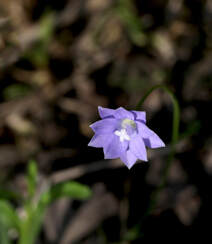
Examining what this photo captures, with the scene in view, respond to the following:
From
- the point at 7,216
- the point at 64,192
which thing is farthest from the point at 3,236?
the point at 64,192

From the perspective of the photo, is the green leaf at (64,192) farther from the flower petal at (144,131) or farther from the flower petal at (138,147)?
the flower petal at (144,131)

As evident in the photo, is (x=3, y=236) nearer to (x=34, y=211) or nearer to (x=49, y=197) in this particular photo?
(x=34, y=211)

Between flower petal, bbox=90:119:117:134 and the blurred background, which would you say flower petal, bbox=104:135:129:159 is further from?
the blurred background

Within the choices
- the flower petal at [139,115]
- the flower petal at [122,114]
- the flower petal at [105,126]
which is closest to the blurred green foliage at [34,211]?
the flower petal at [105,126]

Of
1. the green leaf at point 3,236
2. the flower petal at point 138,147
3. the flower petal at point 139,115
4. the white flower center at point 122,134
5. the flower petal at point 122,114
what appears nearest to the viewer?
the flower petal at point 139,115

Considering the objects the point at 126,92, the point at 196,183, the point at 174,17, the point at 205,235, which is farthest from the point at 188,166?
the point at 174,17

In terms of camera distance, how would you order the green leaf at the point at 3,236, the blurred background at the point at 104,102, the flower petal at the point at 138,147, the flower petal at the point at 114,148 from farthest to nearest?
the blurred background at the point at 104,102, the green leaf at the point at 3,236, the flower petal at the point at 114,148, the flower petal at the point at 138,147
